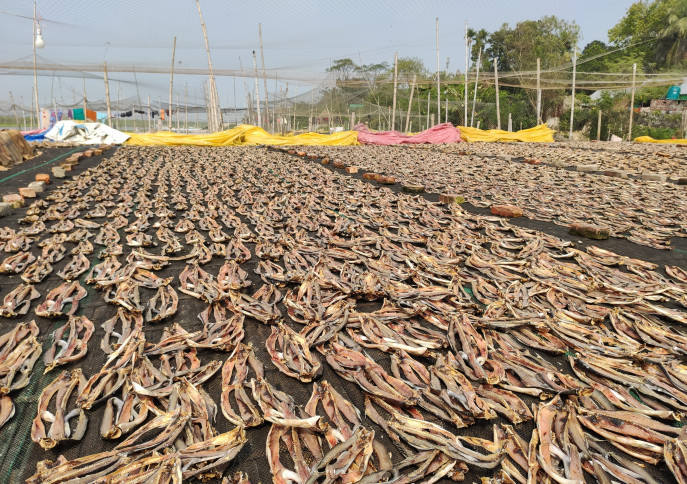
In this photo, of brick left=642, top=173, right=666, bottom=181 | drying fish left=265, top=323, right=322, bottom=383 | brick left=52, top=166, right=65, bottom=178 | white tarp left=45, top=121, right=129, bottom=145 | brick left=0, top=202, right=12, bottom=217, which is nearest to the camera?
drying fish left=265, top=323, right=322, bottom=383

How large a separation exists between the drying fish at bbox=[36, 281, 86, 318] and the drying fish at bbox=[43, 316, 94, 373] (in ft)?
0.57

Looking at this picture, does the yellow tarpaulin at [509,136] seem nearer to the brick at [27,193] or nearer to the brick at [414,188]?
the brick at [414,188]

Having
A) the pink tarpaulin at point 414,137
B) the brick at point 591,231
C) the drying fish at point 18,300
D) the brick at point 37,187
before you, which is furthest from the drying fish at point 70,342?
the pink tarpaulin at point 414,137

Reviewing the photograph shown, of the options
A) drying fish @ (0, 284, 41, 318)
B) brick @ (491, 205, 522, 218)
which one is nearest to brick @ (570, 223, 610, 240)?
brick @ (491, 205, 522, 218)

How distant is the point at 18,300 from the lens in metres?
3.42

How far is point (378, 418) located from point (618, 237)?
16.2ft

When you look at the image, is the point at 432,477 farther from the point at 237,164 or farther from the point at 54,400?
the point at 237,164

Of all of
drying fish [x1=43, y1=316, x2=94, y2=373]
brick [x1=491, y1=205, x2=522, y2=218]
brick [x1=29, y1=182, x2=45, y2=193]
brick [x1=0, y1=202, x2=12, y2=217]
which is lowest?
drying fish [x1=43, y1=316, x2=94, y2=373]

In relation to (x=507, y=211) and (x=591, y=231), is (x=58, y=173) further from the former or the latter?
(x=591, y=231)

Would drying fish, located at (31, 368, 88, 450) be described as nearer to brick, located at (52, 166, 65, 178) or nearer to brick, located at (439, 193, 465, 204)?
brick, located at (439, 193, 465, 204)

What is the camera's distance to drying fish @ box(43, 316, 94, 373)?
2.64 metres

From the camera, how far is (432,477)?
184 cm

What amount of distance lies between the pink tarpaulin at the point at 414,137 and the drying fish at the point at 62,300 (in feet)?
65.6

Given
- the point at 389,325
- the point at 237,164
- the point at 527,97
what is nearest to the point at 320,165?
the point at 237,164
